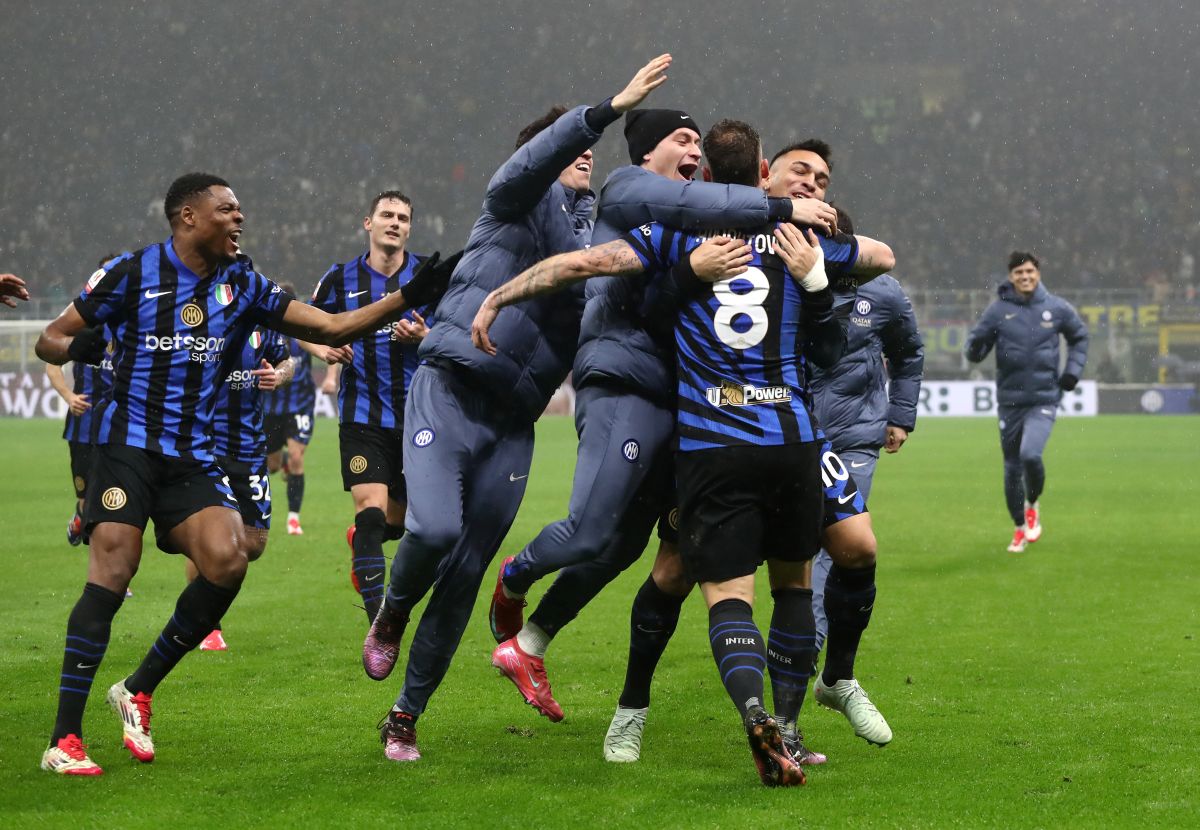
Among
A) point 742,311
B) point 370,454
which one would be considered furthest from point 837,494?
point 370,454

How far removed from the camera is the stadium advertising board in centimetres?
3409

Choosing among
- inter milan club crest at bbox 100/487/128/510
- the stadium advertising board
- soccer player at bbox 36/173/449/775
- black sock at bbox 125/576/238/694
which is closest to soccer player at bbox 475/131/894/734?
soccer player at bbox 36/173/449/775

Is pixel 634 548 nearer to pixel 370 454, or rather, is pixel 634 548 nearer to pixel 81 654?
pixel 81 654

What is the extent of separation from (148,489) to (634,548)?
1766 mm

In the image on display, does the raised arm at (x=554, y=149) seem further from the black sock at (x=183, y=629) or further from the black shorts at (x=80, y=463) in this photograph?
the black shorts at (x=80, y=463)

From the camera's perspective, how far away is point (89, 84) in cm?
4281

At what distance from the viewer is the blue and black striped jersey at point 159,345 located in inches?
206

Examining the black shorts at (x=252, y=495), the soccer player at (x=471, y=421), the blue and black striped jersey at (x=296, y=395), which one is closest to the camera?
the soccer player at (x=471, y=421)

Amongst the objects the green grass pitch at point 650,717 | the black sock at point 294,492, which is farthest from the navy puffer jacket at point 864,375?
the black sock at point 294,492

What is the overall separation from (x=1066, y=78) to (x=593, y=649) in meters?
40.6

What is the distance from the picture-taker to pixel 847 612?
214 inches

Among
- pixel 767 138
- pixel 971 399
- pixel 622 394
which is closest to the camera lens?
pixel 622 394

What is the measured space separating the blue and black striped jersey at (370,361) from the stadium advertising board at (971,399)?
26894mm

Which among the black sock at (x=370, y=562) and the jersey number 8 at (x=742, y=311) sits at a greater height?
the jersey number 8 at (x=742, y=311)
